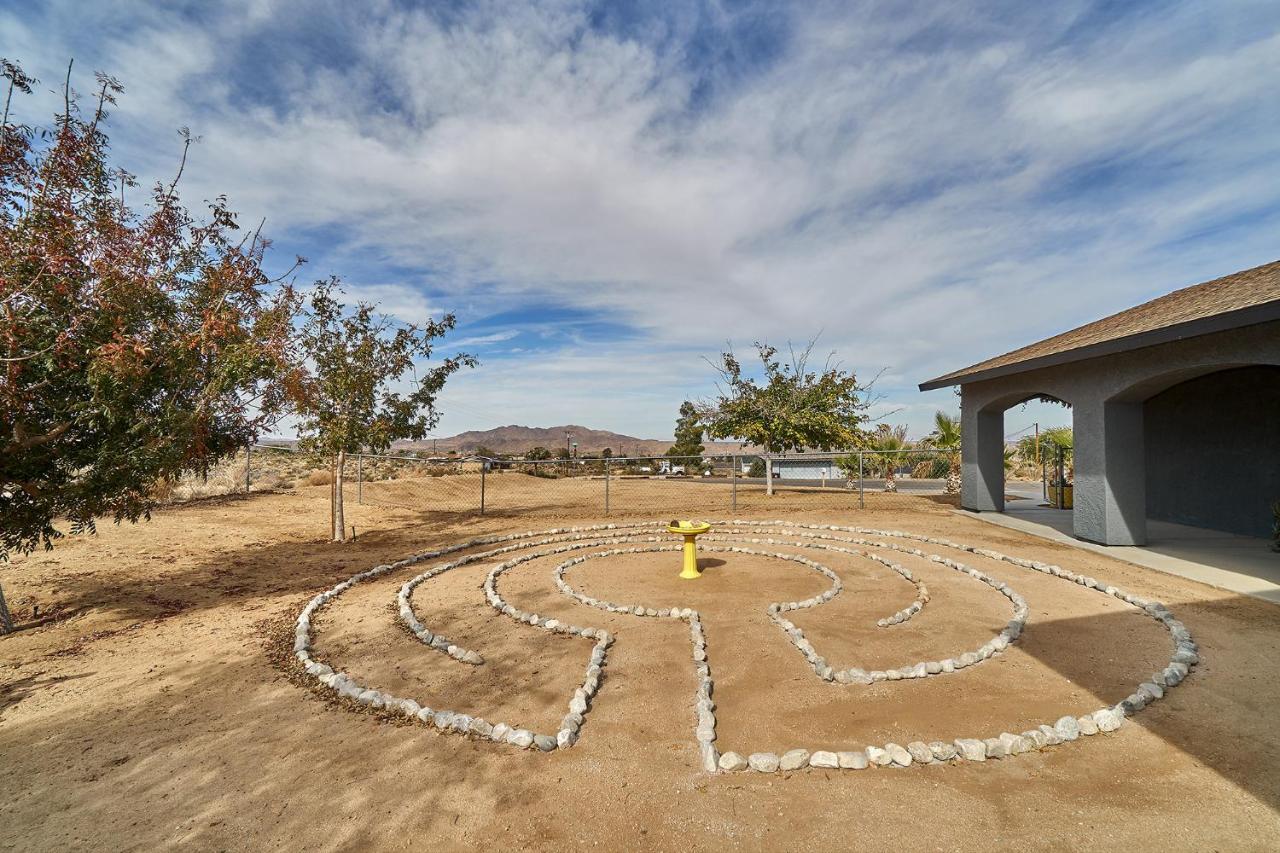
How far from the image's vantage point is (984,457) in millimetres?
14867

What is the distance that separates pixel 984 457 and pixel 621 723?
1415 cm

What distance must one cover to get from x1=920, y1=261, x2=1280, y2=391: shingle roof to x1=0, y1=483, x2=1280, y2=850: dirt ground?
3.69m

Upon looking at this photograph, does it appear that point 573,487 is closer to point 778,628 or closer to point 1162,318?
point 778,628

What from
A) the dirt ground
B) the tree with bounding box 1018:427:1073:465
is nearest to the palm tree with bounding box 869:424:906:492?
the tree with bounding box 1018:427:1073:465

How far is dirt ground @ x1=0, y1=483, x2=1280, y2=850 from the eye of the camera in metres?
3.21

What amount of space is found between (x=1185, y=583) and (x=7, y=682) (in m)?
14.1

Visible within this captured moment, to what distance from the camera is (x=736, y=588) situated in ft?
26.2

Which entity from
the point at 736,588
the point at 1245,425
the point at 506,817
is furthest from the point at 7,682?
the point at 1245,425

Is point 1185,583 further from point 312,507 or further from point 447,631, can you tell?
point 312,507

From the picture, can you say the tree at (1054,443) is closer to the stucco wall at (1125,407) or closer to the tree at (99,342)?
Result: the stucco wall at (1125,407)

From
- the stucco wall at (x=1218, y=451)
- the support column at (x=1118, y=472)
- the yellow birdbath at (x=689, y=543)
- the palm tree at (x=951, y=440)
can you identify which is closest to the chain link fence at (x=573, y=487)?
the palm tree at (x=951, y=440)

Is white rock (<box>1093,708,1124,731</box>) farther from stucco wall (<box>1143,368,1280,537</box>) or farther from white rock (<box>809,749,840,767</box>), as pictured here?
stucco wall (<box>1143,368,1280,537</box>)

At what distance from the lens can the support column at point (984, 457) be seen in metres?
14.8

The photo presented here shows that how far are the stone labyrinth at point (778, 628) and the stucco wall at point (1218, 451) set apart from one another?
659 cm
